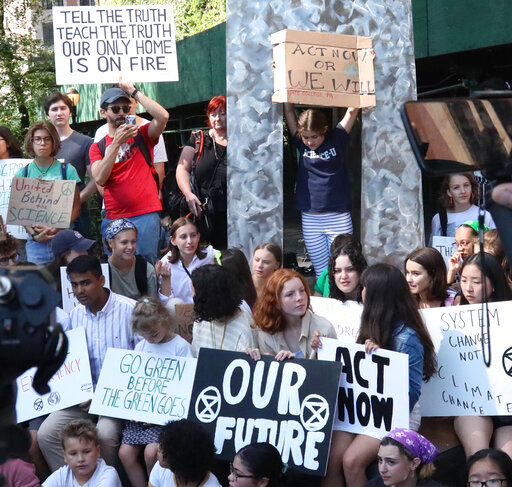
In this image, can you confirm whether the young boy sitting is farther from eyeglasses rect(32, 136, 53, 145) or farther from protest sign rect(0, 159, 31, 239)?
protest sign rect(0, 159, 31, 239)

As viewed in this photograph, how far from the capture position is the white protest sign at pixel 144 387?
18.8 feet

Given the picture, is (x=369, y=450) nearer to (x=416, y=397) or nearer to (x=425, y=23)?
(x=416, y=397)

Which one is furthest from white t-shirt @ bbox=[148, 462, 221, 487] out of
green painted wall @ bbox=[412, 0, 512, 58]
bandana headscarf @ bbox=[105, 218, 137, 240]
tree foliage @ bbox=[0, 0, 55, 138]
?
tree foliage @ bbox=[0, 0, 55, 138]

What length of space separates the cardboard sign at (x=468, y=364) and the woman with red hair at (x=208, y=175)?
96.7 inches

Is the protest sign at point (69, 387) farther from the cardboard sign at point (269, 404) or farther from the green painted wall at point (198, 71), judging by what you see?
the green painted wall at point (198, 71)

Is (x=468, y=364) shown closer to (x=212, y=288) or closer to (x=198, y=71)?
(x=212, y=288)

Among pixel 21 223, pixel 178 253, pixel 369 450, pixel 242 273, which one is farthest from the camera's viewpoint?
pixel 21 223

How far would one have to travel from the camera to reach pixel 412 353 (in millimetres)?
5219

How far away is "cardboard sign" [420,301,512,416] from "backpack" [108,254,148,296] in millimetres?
2155

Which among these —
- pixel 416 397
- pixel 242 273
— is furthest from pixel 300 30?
pixel 416 397

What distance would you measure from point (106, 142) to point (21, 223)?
0.88 metres

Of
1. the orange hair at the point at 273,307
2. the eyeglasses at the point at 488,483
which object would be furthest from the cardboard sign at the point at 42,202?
the eyeglasses at the point at 488,483

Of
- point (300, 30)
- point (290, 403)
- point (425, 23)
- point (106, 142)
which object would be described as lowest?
point (290, 403)

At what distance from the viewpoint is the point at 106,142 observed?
746 centimetres
